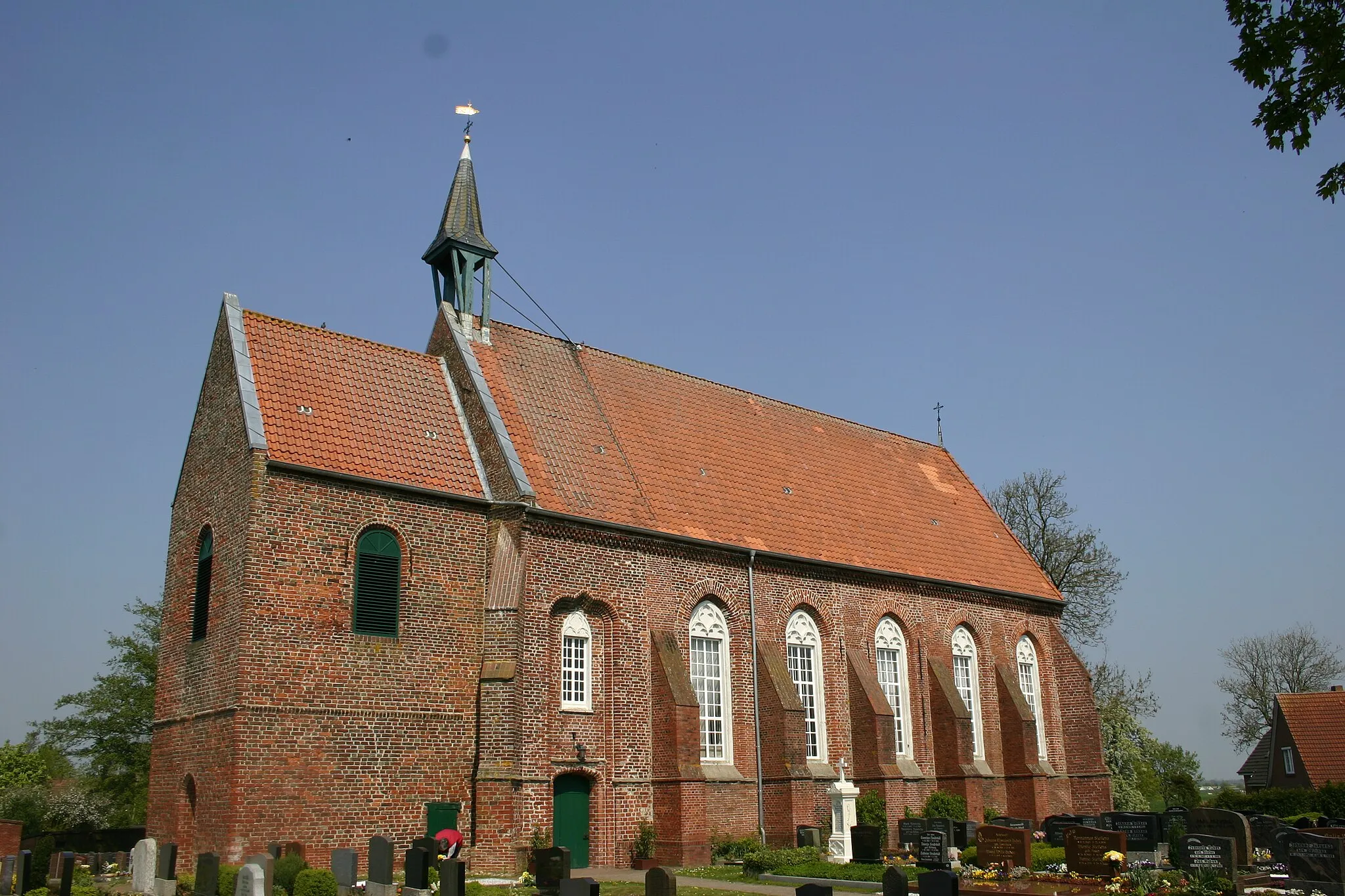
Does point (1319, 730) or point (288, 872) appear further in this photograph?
point (1319, 730)

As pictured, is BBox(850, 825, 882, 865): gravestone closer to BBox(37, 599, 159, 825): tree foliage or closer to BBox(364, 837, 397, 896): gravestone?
BBox(364, 837, 397, 896): gravestone

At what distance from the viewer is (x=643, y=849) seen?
2266cm

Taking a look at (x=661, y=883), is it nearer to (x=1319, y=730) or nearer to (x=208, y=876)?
(x=208, y=876)

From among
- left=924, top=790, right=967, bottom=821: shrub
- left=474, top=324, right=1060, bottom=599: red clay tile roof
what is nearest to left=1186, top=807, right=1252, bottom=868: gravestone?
left=924, top=790, right=967, bottom=821: shrub

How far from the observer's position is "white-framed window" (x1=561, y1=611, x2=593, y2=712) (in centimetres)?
2291

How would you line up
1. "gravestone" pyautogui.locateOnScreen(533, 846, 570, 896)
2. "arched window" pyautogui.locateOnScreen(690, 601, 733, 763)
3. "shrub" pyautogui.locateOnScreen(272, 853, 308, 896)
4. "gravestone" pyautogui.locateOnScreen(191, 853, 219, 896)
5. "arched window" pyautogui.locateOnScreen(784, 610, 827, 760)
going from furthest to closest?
"arched window" pyautogui.locateOnScreen(784, 610, 827, 760), "arched window" pyautogui.locateOnScreen(690, 601, 733, 763), "shrub" pyautogui.locateOnScreen(272, 853, 308, 896), "gravestone" pyautogui.locateOnScreen(533, 846, 570, 896), "gravestone" pyautogui.locateOnScreen(191, 853, 219, 896)

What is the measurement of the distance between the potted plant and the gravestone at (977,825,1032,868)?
21.1 feet

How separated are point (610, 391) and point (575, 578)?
23.0ft

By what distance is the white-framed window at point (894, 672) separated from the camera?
1181 inches

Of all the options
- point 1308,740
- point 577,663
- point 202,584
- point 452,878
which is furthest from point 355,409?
point 1308,740

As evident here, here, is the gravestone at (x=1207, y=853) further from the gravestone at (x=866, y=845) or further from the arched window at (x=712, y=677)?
the arched window at (x=712, y=677)

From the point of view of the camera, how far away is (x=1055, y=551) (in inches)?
1860

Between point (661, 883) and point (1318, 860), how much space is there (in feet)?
37.1

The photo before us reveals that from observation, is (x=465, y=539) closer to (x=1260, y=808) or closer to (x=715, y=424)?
(x=715, y=424)
